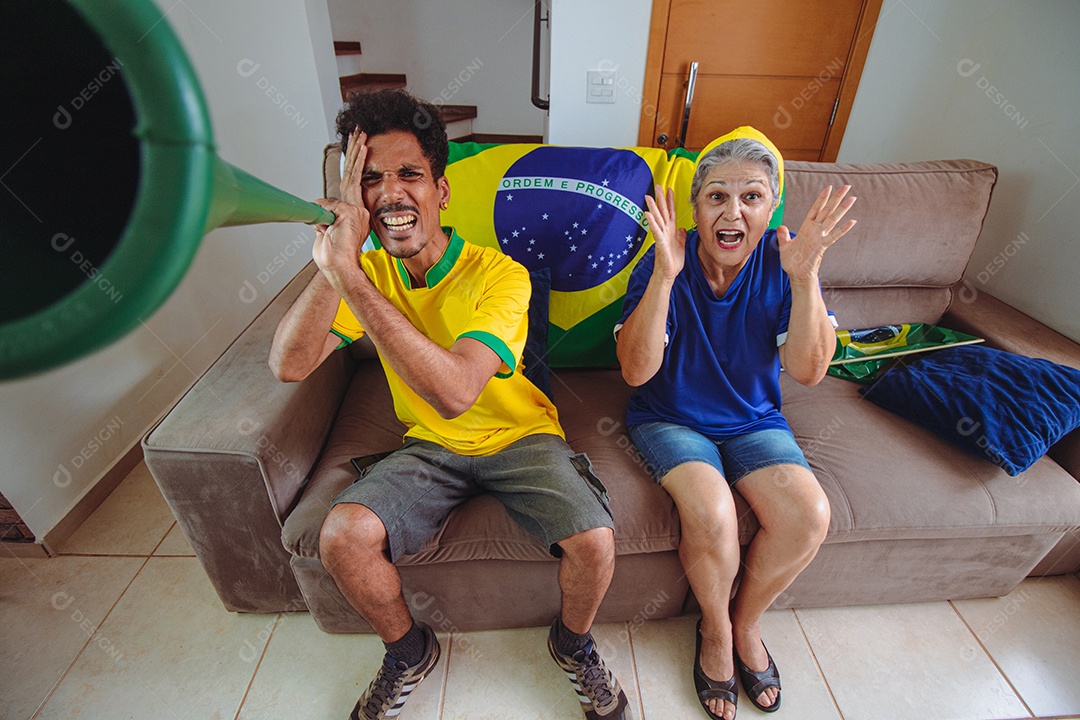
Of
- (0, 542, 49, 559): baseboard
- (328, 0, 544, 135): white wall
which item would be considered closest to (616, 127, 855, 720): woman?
(0, 542, 49, 559): baseboard

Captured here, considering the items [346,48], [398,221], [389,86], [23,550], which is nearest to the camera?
[398,221]

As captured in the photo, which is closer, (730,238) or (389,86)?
(730,238)

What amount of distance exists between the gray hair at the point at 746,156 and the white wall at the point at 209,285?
153cm

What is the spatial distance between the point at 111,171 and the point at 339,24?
4653 mm

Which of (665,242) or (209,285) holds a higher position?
(665,242)

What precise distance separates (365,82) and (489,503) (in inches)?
134

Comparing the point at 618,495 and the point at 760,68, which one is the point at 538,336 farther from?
the point at 760,68

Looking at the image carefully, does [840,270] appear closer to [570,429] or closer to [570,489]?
[570,429]

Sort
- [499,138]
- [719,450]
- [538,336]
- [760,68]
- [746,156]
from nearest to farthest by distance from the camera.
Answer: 1. [746,156]
2. [719,450]
3. [538,336]
4. [760,68]
5. [499,138]

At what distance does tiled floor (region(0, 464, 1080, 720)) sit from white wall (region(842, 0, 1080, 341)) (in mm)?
996

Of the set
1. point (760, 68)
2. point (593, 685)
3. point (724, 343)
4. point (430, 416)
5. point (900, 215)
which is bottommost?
point (593, 685)

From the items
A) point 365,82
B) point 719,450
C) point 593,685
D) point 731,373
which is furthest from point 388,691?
point 365,82

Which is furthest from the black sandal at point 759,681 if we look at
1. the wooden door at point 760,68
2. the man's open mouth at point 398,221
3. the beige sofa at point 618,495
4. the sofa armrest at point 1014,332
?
the wooden door at point 760,68

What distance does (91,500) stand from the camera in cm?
177
